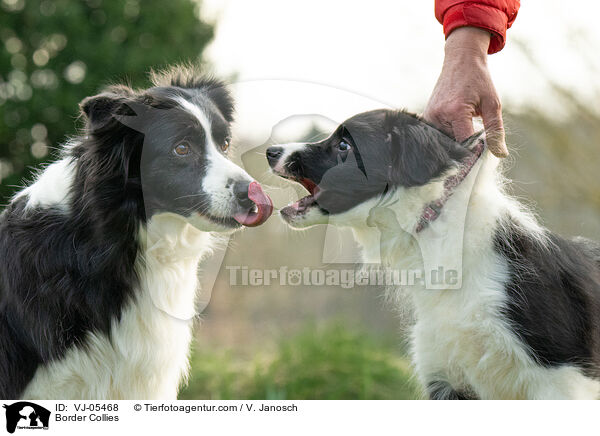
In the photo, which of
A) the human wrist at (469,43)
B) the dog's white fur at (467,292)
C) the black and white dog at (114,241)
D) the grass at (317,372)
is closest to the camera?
the dog's white fur at (467,292)

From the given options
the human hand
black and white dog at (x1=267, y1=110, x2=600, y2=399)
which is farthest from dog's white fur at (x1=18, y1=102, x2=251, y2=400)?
the human hand

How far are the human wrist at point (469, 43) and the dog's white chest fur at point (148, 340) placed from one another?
1.54 metres

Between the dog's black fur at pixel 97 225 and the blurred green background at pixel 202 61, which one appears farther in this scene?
the blurred green background at pixel 202 61

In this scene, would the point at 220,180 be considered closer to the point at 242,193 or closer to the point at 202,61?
the point at 242,193

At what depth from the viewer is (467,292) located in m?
2.80

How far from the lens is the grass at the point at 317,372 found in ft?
17.6

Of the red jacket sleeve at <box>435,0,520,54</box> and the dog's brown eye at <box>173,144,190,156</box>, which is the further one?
the red jacket sleeve at <box>435,0,520,54</box>

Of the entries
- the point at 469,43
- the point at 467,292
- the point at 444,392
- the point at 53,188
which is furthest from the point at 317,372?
the point at 469,43

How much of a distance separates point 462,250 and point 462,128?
60 centimetres

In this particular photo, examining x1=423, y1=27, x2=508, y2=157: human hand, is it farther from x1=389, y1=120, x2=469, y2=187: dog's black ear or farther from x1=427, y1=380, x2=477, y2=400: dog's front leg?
x1=427, y1=380, x2=477, y2=400: dog's front leg

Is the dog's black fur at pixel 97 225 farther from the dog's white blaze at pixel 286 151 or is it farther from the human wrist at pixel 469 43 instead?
the human wrist at pixel 469 43

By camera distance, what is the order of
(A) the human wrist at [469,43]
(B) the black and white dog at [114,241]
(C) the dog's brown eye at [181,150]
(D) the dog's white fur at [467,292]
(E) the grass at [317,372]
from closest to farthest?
(D) the dog's white fur at [467,292] < (B) the black and white dog at [114,241] < (C) the dog's brown eye at [181,150] < (A) the human wrist at [469,43] < (E) the grass at [317,372]

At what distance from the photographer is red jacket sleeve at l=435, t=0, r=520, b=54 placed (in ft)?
10.2
